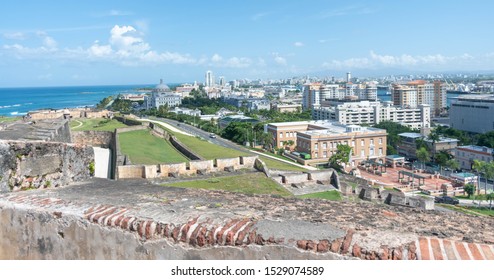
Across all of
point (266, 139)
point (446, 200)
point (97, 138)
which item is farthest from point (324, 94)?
point (97, 138)

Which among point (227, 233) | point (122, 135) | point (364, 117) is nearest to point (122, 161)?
point (122, 135)

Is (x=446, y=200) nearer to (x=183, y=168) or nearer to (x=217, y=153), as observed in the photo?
(x=217, y=153)

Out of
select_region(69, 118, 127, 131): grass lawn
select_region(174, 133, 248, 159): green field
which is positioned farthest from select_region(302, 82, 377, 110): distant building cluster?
select_region(174, 133, 248, 159): green field

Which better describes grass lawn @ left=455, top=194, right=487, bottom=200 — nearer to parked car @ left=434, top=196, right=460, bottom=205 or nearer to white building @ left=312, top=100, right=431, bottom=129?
parked car @ left=434, top=196, right=460, bottom=205

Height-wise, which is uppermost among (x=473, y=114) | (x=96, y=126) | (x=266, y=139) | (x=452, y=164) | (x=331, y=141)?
(x=96, y=126)

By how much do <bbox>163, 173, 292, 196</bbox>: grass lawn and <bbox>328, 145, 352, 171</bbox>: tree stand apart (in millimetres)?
24778

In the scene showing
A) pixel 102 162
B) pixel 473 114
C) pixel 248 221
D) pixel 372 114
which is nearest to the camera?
pixel 248 221

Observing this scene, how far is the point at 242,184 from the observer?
13523 millimetres

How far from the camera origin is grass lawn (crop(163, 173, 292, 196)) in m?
12.7

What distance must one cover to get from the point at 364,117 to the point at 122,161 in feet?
202

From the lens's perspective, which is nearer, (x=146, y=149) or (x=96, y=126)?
(x=146, y=149)

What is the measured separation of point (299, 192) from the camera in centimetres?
1378

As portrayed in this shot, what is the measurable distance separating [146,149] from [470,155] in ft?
110
